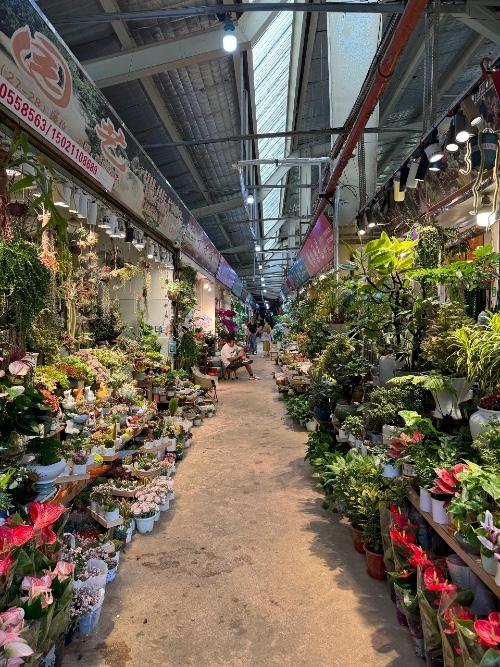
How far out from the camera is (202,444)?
6.11m

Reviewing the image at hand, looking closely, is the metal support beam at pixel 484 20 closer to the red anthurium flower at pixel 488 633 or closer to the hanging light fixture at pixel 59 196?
the hanging light fixture at pixel 59 196

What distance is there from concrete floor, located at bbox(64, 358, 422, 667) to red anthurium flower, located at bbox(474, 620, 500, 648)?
0.77 metres

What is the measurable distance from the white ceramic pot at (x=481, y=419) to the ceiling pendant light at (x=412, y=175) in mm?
2633

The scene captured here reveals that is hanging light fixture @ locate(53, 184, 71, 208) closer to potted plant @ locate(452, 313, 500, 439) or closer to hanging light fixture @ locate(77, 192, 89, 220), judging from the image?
hanging light fixture @ locate(77, 192, 89, 220)

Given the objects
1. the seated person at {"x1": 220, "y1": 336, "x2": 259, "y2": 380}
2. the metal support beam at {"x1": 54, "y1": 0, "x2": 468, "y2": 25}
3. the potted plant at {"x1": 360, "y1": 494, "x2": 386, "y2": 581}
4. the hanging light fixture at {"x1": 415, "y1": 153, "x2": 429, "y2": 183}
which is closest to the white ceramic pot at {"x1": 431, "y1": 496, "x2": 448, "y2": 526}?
the potted plant at {"x1": 360, "y1": 494, "x2": 386, "y2": 581}

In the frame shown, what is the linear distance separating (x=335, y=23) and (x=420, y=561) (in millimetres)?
6385

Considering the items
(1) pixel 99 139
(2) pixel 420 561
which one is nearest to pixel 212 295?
(1) pixel 99 139

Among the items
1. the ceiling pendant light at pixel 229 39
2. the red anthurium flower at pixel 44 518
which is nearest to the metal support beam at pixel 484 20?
the ceiling pendant light at pixel 229 39

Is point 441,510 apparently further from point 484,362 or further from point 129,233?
point 129,233

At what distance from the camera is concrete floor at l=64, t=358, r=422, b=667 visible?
2.23 metres

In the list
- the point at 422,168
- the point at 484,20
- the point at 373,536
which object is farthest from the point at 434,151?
the point at 373,536

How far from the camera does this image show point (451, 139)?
3260mm

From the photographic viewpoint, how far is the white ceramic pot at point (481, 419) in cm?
205

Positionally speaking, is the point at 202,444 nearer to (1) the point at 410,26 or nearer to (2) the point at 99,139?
(2) the point at 99,139
